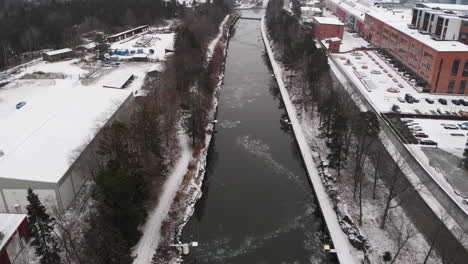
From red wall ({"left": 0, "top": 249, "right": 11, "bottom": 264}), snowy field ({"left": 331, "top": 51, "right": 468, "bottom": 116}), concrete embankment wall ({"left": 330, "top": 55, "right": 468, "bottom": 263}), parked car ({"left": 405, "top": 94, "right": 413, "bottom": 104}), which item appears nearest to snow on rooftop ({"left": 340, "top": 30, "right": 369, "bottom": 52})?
snowy field ({"left": 331, "top": 51, "right": 468, "bottom": 116})

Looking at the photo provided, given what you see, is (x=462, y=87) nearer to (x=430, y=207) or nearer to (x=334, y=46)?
(x=334, y=46)

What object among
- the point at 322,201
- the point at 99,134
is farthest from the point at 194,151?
the point at 322,201

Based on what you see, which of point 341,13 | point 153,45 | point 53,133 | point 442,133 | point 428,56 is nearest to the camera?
point 53,133

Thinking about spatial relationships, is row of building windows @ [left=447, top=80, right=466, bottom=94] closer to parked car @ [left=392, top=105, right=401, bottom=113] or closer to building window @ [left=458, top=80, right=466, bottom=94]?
building window @ [left=458, top=80, right=466, bottom=94]

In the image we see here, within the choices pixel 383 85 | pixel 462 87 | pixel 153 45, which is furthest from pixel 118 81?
pixel 462 87

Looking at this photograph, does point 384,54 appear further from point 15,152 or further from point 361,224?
point 15,152
